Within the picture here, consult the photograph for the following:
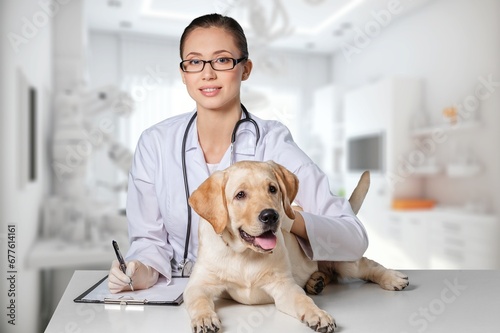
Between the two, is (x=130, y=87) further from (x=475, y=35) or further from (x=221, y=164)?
(x=221, y=164)

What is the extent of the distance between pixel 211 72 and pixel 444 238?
4.20 metres

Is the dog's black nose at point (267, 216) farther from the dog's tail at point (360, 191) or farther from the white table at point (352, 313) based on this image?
the dog's tail at point (360, 191)

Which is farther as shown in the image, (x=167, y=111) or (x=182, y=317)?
(x=167, y=111)

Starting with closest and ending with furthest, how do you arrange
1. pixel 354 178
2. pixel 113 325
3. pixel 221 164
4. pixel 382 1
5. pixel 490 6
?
pixel 113 325 < pixel 221 164 < pixel 490 6 < pixel 382 1 < pixel 354 178

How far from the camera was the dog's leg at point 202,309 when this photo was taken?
3.15ft

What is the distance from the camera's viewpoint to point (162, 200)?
1.49 meters

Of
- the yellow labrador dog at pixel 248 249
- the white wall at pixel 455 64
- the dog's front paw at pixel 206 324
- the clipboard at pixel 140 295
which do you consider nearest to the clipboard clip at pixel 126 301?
the clipboard at pixel 140 295

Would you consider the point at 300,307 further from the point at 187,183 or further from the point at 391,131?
the point at 391,131

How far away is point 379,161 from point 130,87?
3.88m

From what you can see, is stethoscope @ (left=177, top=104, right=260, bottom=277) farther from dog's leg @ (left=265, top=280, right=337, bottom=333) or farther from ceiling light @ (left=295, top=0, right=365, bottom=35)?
ceiling light @ (left=295, top=0, right=365, bottom=35)

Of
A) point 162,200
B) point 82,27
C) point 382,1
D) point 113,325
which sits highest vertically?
point 382,1

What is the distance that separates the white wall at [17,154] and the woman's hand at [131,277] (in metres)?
1.94

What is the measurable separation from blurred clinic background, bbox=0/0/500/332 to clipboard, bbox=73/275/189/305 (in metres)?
1.94

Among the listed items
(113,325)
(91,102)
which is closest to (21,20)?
(91,102)
